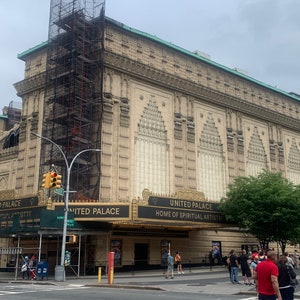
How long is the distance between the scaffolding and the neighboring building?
111mm

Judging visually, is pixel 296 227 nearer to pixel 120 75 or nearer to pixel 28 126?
pixel 120 75

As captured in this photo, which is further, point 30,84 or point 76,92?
point 30,84

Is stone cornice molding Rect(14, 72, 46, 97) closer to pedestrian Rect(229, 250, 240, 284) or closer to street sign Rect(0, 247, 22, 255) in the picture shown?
street sign Rect(0, 247, 22, 255)

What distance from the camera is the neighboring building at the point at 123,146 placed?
1463 inches

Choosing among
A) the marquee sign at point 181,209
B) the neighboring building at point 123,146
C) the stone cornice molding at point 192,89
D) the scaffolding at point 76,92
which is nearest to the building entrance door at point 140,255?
the neighboring building at point 123,146

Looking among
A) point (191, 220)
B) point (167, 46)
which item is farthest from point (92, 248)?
point (167, 46)

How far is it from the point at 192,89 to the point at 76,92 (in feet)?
45.1

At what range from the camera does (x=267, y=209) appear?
131 feet

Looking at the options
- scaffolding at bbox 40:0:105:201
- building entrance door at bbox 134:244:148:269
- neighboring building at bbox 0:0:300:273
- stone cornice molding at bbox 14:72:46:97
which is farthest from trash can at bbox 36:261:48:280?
stone cornice molding at bbox 14:72:46:97

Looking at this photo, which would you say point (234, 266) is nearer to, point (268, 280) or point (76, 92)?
point (268, 280)

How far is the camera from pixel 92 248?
3797 cm

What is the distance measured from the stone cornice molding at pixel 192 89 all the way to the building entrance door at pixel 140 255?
1667 cm

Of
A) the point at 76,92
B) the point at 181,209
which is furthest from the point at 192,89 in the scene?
the point at 181,209

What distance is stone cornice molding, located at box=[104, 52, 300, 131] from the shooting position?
42.3 meters
